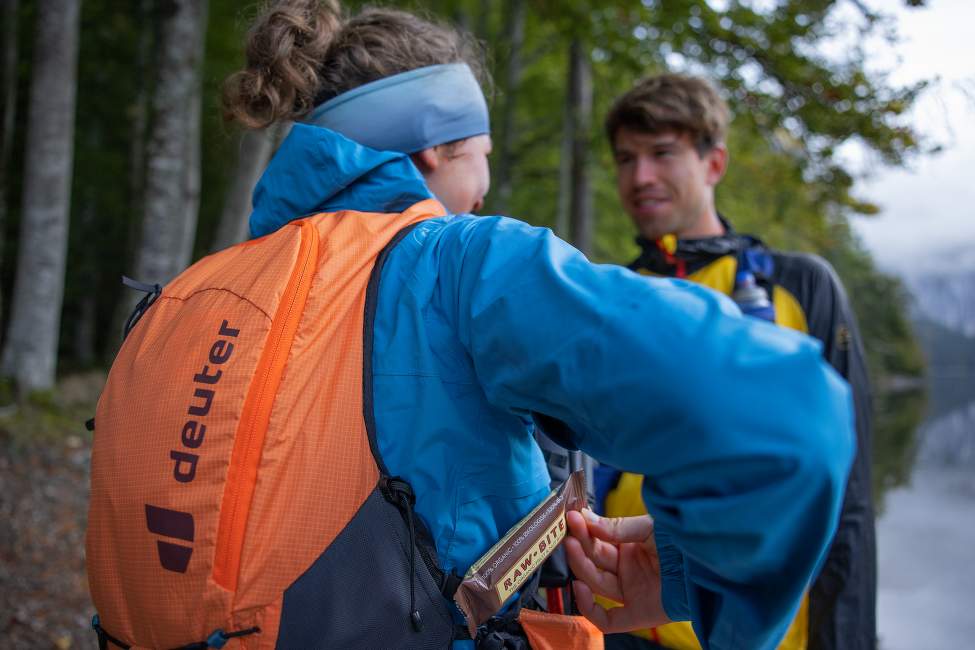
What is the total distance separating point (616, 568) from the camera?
149 cm

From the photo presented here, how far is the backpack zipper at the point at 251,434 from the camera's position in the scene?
3.76ft

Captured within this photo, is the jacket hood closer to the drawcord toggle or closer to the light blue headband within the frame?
the light blue headband

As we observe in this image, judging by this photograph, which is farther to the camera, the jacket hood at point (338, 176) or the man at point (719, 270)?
the man at point (719, 270)

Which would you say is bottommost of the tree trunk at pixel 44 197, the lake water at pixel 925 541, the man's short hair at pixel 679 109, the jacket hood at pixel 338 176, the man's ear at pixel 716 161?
the lake water at pixel 925 541

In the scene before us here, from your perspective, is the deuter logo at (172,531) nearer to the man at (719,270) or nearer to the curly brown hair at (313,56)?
the curly brown hair at (313,56)

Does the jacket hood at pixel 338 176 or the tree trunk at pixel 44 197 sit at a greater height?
the jacket hood at pixel 338 176

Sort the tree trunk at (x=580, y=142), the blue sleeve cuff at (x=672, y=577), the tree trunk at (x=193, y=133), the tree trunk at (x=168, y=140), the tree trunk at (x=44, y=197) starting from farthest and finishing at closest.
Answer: the tree trunk at (x=580, y=142), the tree trunk at (x=44, y=197), the tree trunk at (x=193, y=133), the tree trunk at (x=168, y=140), the blue sleeve cuff at (x=672, y=577)

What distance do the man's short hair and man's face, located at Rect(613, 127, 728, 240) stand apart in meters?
0.04

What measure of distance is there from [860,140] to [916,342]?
259ft

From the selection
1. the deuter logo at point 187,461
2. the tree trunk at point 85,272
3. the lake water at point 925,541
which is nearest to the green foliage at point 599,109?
the tree trunk at point 85,272

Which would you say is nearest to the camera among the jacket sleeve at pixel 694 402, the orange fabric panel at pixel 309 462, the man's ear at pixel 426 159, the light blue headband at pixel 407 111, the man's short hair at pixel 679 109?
the jacket sleeve at pixel 694 402

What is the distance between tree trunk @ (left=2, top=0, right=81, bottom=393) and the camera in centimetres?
741

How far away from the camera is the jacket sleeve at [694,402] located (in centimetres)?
83

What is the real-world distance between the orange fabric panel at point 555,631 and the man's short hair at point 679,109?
2.35 meters
